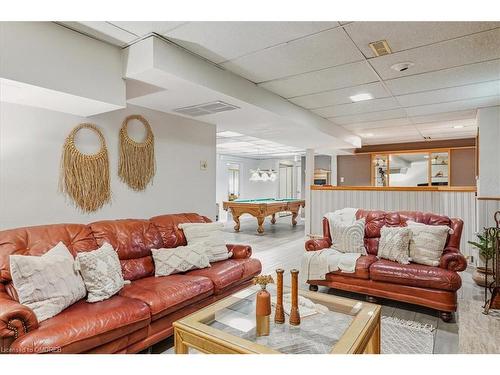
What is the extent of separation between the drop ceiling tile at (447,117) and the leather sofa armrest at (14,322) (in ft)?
18.0

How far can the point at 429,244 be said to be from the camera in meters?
3.06

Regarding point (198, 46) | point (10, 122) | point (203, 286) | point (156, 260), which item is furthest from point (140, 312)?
point (198, 46)

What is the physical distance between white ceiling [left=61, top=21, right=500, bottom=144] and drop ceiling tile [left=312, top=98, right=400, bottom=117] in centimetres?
1

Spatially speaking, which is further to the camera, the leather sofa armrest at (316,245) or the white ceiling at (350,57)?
the leather sofa armrest at (316,245)

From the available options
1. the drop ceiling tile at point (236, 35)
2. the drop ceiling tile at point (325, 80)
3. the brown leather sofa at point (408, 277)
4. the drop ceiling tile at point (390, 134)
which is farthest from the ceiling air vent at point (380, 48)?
the drop ceiling tile at point (390, 134)

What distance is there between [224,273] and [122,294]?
921 millimetres

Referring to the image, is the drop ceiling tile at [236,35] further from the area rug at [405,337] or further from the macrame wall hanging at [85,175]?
the area rug at [405,337]

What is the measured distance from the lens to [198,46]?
2.57m

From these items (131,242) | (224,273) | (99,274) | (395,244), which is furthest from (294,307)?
(395,244)

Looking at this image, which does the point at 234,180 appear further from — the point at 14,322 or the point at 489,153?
the point at 14,322

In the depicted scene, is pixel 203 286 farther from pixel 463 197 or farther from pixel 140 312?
pixel 463 197

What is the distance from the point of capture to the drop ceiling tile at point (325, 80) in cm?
306
